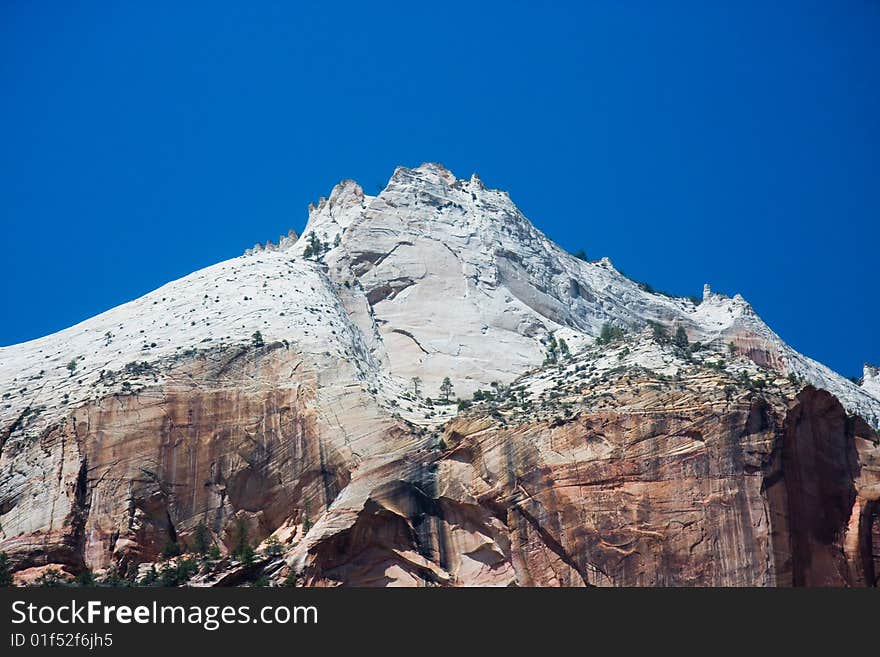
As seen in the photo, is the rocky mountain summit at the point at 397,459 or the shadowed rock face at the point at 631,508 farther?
the rocky mountain summit at the point at 397,459

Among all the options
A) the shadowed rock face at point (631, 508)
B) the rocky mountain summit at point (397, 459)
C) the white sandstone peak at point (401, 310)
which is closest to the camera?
the shadowed rock face at point (631, 508)

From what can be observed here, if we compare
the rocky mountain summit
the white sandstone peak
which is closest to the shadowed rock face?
the rocky mountain summit

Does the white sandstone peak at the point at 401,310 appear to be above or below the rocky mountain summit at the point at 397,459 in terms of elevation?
above

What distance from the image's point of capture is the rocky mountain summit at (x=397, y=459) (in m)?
91.4

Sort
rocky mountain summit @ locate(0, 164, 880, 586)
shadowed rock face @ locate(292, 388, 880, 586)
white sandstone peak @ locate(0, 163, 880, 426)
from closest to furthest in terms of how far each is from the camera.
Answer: shadowed rock face @ locate(292, 388, 880, 586), rocky mountain summit @ locate(0, 164, 880, 586), white sandstone peak @ locate(0, 163, 880, 426)

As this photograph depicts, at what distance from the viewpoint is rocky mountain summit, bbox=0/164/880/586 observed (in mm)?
91375

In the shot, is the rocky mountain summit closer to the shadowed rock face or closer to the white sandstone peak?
the shadowed rock face

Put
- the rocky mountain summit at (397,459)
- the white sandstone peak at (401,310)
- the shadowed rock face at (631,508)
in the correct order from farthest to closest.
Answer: the white sandstone peak at (401,310) < the rocky mountain summit at (397,459) < the shadowed rock face at (631,508)

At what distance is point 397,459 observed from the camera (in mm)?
96688

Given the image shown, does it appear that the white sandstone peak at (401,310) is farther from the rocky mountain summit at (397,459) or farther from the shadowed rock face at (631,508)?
the shadowed rock face at (631,508)

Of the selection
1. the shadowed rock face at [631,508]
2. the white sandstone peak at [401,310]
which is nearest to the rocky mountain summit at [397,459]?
the shadowed rock face at [631,508]

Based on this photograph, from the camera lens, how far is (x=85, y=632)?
6875cm

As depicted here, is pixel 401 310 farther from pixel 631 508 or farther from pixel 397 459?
pixel 631 508

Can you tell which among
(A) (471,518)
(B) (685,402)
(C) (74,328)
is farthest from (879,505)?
(C) (74,328)
